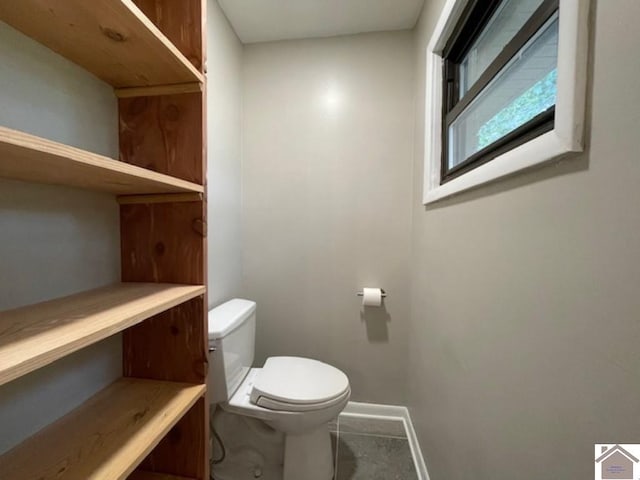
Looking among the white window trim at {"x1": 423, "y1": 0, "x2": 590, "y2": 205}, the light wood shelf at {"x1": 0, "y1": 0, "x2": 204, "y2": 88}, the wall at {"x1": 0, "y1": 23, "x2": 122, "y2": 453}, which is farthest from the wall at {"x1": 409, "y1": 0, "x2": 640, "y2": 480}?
the wall at {"x1": 0, "y1": 23, "x2": 122, "y2": 453}

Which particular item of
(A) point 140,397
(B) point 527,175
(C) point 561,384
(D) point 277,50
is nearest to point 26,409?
(A) point 140,397

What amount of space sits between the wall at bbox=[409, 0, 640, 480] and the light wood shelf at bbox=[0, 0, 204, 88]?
0.85 m

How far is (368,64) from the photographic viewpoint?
1609mm

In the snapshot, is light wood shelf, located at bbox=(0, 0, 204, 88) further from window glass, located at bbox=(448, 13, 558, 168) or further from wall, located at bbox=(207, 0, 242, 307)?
window glass, located at bbox=(448, 13, 558, 168)

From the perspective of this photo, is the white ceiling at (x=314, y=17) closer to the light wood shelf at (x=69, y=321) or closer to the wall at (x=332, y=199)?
the wall at (x=332, y=199)

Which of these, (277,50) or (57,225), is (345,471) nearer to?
(57,225)

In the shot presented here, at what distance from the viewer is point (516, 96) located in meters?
0.77

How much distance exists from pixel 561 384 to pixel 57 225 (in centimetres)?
114

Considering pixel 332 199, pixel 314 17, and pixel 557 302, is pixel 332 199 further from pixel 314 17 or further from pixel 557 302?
pixel 557 302

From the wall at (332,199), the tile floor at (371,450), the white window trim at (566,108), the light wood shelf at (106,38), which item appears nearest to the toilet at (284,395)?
the tile floor at (371,450)

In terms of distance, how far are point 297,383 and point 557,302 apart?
1068mm

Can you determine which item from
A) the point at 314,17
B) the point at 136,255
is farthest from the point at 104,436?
the point at 314,17

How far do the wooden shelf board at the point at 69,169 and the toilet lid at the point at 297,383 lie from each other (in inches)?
35.2

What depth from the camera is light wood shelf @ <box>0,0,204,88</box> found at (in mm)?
537
